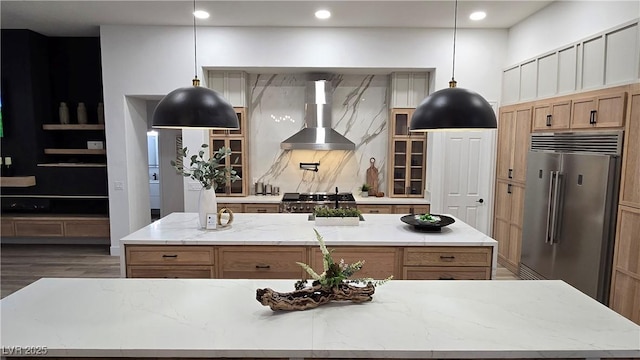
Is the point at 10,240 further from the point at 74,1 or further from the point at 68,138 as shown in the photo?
the point at 74,1

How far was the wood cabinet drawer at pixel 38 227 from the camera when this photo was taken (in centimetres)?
530

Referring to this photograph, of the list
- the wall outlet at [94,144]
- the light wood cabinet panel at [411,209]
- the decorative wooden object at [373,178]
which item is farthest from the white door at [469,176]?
the wall outlet at [94,144]

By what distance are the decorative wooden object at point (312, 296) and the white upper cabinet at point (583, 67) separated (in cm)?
279

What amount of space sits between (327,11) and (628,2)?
9.11 ft

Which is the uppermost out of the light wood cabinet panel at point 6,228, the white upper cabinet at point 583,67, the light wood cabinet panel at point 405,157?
the white upper cabinet at point 583,67

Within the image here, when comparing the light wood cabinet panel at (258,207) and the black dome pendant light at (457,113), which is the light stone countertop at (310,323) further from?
the light wood cabinet panel at (258,207)

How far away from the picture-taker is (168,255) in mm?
2799

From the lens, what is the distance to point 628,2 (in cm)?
289

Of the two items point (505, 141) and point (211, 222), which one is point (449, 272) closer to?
point (211, 222)

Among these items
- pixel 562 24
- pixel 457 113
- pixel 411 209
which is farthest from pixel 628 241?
pixel 411 209

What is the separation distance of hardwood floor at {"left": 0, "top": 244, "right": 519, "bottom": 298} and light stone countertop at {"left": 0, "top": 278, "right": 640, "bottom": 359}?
2.97 m

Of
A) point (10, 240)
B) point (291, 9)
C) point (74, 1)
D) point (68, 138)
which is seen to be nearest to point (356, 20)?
point (291, 9)

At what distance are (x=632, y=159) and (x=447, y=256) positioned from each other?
1600 mm

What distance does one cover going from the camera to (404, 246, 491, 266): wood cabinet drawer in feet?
8.98
